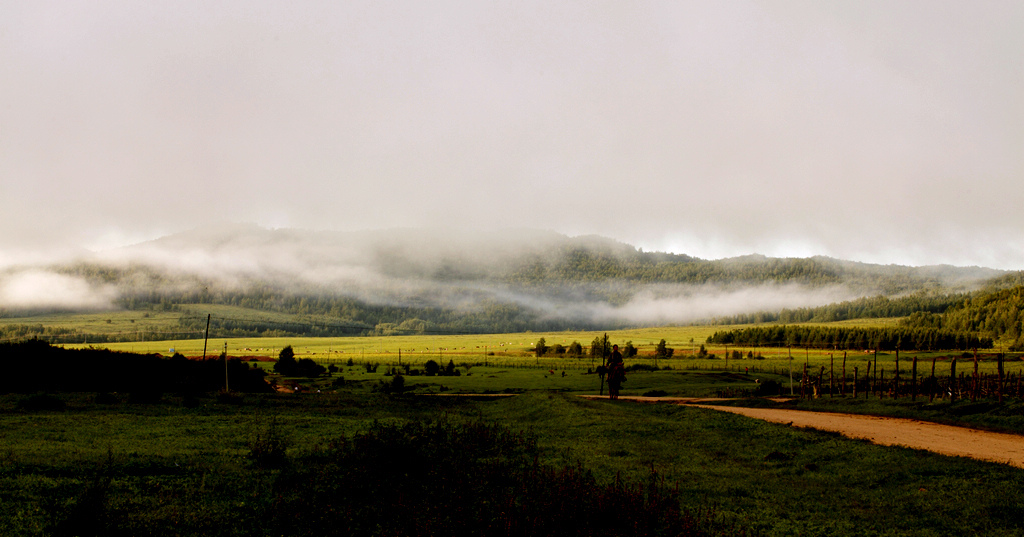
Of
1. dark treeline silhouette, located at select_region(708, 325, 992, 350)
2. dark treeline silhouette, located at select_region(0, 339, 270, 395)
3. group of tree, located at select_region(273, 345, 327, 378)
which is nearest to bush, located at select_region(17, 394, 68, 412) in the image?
dark treeline silhouette, located at select_region(0, 339, 270, 395)

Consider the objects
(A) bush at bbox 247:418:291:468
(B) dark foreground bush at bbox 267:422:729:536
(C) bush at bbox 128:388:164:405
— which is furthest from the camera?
(C) bush at bbox 128:388:164:405

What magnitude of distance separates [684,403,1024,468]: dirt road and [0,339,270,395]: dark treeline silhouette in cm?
2787

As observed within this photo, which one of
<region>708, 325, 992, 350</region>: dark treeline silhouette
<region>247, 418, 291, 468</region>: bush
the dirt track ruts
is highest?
<region>247, 418, 291, 468</region>: bush

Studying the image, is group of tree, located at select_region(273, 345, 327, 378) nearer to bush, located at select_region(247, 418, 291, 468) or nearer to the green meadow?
the green meadow

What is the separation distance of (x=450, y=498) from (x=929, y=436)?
57.8ft

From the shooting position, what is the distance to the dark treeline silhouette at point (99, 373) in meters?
28.6

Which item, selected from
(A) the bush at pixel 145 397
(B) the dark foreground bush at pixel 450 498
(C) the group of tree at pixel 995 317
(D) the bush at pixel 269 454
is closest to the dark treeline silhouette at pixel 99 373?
(A) the bush at pixel 145 397

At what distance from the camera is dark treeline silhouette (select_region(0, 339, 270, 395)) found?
28625mm

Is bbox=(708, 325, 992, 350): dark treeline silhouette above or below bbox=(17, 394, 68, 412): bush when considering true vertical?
below

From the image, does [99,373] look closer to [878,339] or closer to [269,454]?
[269,454]

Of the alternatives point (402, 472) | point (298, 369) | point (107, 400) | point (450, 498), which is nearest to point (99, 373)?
point (107, 400)

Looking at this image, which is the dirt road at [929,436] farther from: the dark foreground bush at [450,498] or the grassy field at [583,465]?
the dark foreground bush at [450,498]

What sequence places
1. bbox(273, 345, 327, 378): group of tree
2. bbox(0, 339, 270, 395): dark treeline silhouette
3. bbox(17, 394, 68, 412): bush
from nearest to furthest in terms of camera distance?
1. bbox(17, 394, 68, 412): bush
2. bbox(0, 339, 270, 395): dark treeline silhouette
3. bbox(273, 345, 327, 378): group of tree

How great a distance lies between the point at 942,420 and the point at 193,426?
27592 millimetres
